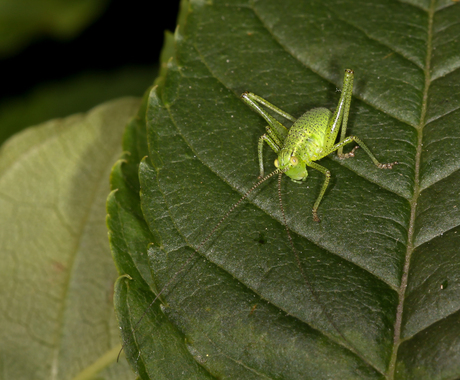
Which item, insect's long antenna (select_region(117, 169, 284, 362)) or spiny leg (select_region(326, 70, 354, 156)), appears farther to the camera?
spiny leg (select_region(326, 70, 354, 156))

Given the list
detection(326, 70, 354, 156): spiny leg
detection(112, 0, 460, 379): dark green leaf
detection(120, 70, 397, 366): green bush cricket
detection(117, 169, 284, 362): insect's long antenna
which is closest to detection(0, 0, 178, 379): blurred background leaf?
detection(117, 169, 284, 362): insect's long antenna

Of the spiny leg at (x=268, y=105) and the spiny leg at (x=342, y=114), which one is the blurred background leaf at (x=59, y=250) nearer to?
the spiny leg at (x=268, y=105)

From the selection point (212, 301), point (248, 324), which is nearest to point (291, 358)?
point (248, 324)

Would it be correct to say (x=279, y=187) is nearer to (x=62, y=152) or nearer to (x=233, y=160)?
(x=233, y=160)

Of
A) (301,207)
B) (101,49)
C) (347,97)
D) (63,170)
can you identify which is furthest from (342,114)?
(101,49)

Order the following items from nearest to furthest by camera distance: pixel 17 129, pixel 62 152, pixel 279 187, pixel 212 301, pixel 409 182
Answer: pixel 212 301
pixel 409 182
pixel 279 187
pixel 62 152
pixel 17 129

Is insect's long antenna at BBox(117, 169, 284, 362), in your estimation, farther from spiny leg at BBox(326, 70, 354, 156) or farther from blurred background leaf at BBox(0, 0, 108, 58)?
blurred background leaf at BBox(0, 0, 108, 58)

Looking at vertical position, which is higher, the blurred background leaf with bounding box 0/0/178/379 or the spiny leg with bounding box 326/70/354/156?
the spiny leg with bounding box 326/70/354/156

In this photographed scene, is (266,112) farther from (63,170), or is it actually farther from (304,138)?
(63,170)
